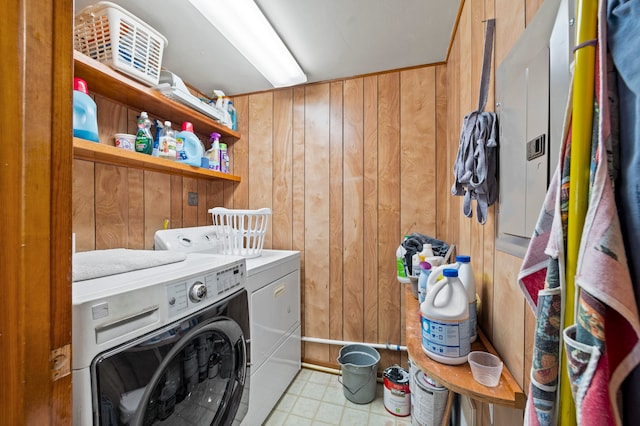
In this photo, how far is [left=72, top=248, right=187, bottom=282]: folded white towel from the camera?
0.91 m

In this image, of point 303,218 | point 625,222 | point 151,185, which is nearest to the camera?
point 625,222

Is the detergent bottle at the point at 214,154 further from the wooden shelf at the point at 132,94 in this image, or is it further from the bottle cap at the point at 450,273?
the bottle cap at the point at 450,273

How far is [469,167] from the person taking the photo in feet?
2.88

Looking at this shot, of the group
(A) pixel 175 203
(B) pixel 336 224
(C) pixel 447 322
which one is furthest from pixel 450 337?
(A) pixel 175 203

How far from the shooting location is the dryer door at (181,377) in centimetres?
74

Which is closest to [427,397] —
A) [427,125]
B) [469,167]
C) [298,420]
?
[298,420]

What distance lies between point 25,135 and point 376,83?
1.88 m

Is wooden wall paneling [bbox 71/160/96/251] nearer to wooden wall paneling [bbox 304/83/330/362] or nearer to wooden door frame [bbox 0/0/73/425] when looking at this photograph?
wooden door frame [bbox 0/0/73/425]

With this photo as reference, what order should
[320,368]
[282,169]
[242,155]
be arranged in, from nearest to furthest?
[320,368] → [282,169] → [242,155]

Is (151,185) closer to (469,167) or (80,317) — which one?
(80,317)

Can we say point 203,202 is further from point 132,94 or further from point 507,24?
point 507,24

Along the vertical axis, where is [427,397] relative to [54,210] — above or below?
below

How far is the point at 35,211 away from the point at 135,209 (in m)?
1.31

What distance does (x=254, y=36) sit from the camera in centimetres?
144
